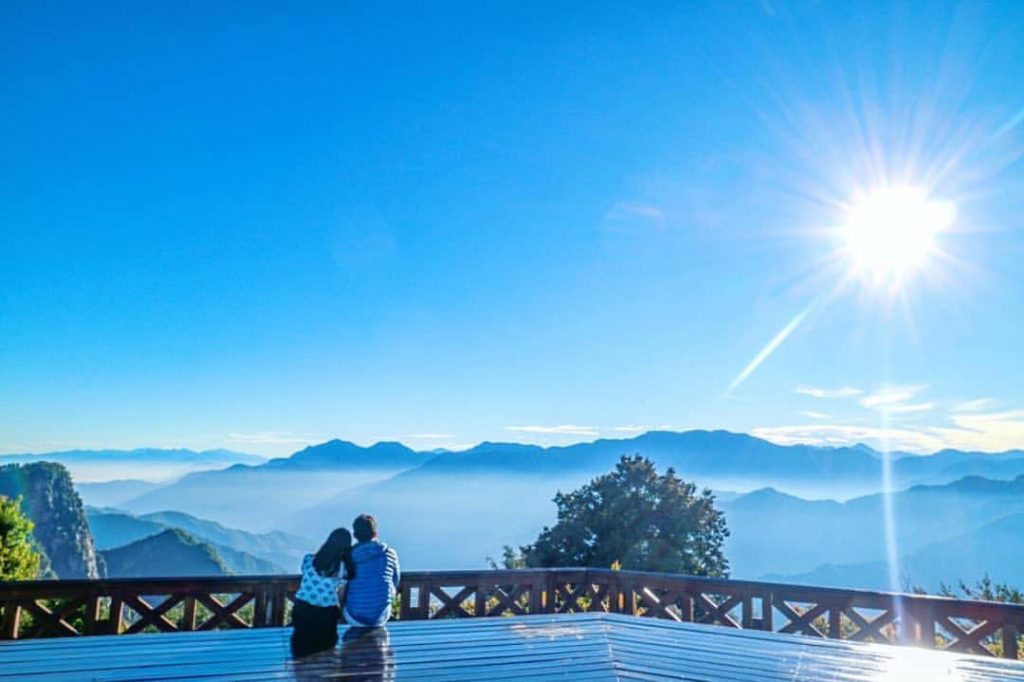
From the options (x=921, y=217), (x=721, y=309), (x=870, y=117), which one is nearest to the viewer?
(x=870, y=117)

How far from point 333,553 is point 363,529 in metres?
0.41

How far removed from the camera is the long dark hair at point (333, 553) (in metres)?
4.08

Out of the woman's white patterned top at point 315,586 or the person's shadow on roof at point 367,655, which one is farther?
the woman's white patterned top at point 315,586

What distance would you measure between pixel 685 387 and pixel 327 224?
19.6 metres

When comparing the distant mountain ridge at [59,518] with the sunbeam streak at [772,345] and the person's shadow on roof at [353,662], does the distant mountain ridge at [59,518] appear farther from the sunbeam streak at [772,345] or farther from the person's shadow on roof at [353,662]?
the person's shadow on roof at [353,662]

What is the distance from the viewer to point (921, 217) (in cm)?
859

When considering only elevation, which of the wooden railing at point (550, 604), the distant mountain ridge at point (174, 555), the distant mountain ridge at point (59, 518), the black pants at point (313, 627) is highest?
the black pants at point (313, 627)

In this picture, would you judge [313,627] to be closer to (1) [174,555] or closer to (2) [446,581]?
(2) [446,581]

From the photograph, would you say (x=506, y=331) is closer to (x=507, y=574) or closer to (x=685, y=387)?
(x=685, y=387)

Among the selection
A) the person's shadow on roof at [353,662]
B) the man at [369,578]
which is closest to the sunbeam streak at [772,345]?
the man at [369,578]

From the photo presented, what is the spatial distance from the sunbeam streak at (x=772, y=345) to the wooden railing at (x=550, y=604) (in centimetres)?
676

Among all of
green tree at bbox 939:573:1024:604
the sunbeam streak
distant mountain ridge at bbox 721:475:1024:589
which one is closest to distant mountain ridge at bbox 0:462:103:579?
the sunbeam streak

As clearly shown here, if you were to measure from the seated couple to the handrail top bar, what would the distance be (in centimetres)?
160

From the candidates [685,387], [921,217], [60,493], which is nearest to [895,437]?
[685,387]
